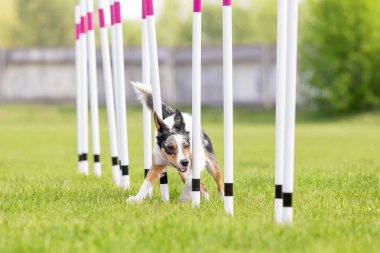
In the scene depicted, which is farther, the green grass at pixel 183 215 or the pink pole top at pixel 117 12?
the pink pole top at pixel 117 12

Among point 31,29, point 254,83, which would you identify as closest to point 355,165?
point 254,83

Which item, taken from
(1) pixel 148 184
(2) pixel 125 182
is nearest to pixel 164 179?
(1) pixel 148 184

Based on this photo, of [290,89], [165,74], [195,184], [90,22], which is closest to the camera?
[290,89]

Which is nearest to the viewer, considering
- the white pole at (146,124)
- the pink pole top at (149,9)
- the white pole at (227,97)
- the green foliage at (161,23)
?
the white pole at (227,97)

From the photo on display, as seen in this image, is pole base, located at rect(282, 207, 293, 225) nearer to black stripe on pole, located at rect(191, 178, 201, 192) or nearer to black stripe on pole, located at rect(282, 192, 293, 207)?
black stripe on pole, located at rect(282, 192, 293, 207)

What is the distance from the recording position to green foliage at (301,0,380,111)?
35125mm

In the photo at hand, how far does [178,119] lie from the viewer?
6.61 m

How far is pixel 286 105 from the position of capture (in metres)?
5.22

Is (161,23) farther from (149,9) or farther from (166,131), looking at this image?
(166,131)

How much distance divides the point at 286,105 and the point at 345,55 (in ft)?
104

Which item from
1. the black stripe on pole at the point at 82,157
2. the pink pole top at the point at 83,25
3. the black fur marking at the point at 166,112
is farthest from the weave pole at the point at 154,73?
the black stripe on pole at the point at 82,157

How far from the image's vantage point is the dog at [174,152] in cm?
632

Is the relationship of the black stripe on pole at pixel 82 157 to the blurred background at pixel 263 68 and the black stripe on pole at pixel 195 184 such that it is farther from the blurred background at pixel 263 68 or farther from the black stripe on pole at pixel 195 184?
the blurred background at pixel 263 68

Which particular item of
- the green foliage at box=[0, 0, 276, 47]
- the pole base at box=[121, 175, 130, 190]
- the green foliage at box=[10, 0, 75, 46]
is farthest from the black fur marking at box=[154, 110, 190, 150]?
the green foliage at box=[10, 0, 75, 46]
